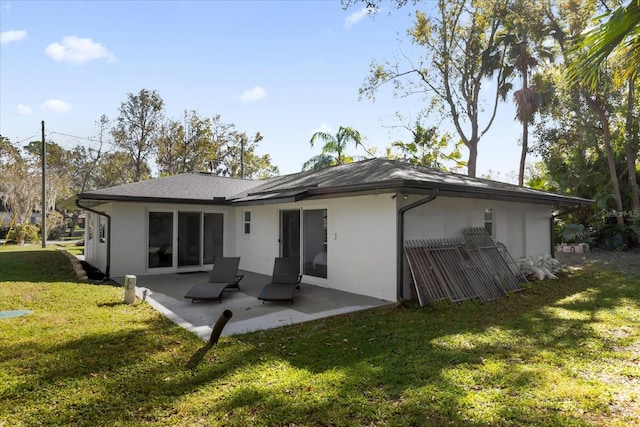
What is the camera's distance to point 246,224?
13023 millimetres

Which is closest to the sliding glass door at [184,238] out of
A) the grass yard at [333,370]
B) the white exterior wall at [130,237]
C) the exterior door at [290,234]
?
the white exterior wall at [130,237]

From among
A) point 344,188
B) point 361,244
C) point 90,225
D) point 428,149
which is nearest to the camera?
point 344,188

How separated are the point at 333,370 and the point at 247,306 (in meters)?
3.61

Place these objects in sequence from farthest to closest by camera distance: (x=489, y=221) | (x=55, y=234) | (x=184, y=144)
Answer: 1. (x=55, y=234)
2. (x=184, y=144)
3. (x=489, y=221)

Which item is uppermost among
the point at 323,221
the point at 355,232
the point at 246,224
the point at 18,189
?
the point at 18,189

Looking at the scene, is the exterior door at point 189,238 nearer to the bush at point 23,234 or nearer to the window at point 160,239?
the window at point 160,239

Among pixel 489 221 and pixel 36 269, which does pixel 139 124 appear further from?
pixel 489 221

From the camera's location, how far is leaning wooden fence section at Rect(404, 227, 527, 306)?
7.76 metres

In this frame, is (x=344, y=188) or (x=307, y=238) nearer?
(x=344, y=188)

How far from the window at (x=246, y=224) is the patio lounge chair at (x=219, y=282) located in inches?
139

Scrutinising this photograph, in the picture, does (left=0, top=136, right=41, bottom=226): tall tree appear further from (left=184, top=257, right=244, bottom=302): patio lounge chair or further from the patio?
(left=184, top=257, right=244, bottom=302): patio lounge chair

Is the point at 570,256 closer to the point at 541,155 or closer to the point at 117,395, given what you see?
the point at 541,155

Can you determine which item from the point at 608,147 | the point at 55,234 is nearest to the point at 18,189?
the point at 55,234

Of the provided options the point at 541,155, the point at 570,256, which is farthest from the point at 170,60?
the point at 541,155
